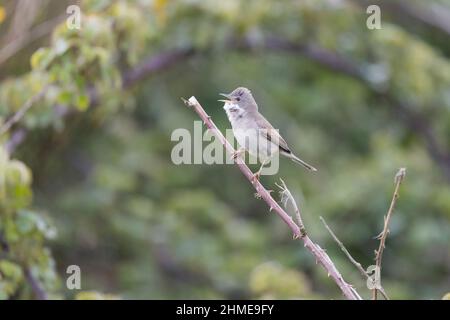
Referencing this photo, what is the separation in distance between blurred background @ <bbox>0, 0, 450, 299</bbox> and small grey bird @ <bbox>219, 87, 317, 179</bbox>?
3.07ft

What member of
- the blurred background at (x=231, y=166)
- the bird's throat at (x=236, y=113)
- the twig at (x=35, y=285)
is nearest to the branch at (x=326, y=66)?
the blurred background at (x=231, y=166)

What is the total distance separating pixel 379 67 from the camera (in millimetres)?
7621

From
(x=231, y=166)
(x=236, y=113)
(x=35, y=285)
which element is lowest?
(x=35, y=285)

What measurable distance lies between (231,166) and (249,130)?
195 inches

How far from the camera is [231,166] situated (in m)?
9.59


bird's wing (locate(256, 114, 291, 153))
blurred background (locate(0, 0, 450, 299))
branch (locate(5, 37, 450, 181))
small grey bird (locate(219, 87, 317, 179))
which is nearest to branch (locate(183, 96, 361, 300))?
small grey bird (locate(219, 87, 317, 179))

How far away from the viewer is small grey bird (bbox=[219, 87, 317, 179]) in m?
4.64

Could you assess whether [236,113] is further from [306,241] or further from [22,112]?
[306,241]

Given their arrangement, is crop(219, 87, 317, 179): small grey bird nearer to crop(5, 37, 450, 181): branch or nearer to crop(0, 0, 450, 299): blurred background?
crop(0, 0, 450, 299): blurred background

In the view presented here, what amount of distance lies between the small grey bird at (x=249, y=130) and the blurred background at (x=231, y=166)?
3.07 ft

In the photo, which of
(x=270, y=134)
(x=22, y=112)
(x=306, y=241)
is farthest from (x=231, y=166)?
(x=306, y=241)

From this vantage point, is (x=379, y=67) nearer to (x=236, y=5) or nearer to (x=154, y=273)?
(x=236, y=5)
